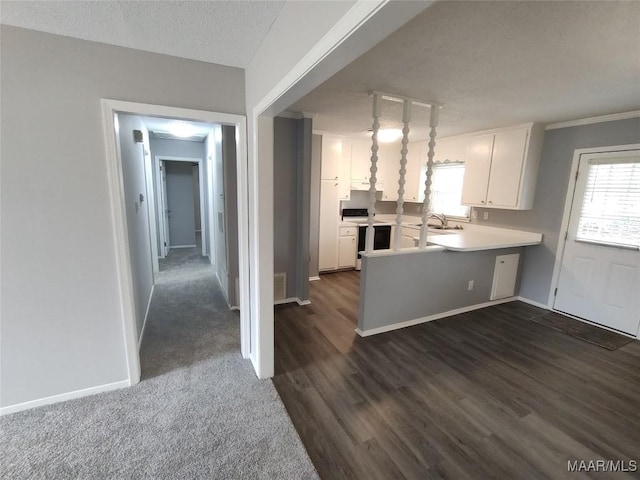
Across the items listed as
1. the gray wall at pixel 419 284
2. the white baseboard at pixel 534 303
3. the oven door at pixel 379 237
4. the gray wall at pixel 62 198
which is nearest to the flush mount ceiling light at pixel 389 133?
the gray wall at pixel 419 284

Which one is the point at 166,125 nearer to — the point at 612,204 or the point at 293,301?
the point at 293,301

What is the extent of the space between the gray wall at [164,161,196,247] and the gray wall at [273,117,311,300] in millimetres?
4408

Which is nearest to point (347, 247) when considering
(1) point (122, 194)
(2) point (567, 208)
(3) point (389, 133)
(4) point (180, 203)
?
(3) point (389, 133)

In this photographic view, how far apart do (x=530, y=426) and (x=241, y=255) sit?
2.40m

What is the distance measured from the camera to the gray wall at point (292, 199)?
3.48 m

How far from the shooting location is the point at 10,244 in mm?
1720

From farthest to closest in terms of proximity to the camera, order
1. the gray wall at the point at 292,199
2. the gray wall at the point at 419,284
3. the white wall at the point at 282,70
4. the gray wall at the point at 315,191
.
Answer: the gray wall at the point at 315,191, the gray wall at the point at 292,199, the gray wall at the point at 419,284, the white wall at the point at 282,70

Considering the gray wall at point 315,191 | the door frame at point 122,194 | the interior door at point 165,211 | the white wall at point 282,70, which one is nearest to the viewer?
the white wall at point 282,70

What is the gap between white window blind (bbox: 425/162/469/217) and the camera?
470 centimetres

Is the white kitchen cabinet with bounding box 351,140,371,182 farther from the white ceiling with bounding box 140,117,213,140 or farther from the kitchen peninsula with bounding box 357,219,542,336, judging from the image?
the white ceiling with bounding box 140,117,213,140

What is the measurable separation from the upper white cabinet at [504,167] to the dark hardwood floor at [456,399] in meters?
1.64

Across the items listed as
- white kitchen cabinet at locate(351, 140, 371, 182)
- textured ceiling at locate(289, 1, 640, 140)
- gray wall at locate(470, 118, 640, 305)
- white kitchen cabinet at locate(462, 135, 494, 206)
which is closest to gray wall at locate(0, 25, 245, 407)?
textured ceiling at locate(289, 1, 640, 140)

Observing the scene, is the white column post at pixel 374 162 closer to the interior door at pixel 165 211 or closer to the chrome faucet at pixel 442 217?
the chrome faucet at pixel 442 217

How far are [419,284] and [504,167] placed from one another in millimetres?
2048
